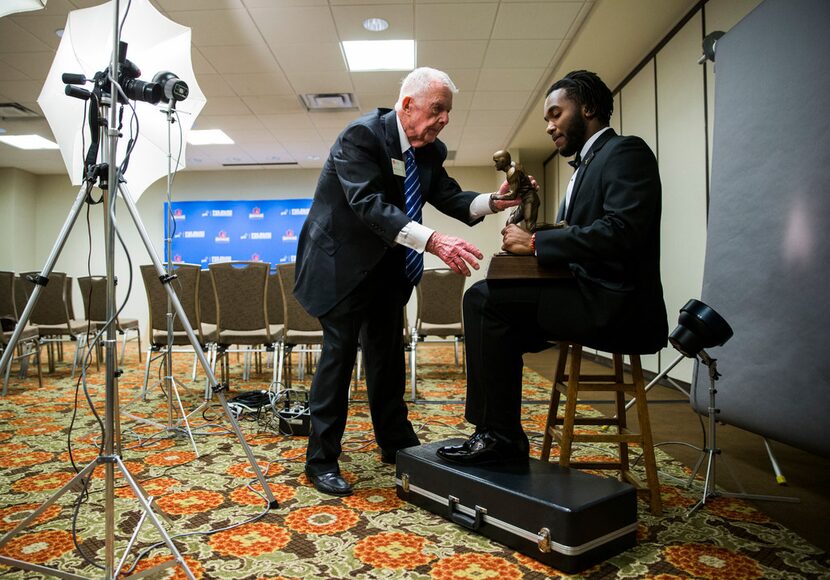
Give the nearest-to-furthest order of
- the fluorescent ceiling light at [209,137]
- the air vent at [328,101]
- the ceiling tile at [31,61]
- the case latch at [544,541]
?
1. the case latch at [544,541]
2. the ceiling tile at [31,61]
3. the air vent at [328,101]
4. the fluorescent ceiling light at [209,137]

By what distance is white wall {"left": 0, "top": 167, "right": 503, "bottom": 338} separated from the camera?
9.24 m

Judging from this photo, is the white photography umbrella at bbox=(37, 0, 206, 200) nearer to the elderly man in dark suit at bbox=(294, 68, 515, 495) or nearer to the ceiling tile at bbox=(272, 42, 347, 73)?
the elderly man in dark suit at bbox=(294, 68, 515, 495)

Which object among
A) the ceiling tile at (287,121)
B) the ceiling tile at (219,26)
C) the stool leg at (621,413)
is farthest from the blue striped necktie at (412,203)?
the ceiling tile at (287,121)

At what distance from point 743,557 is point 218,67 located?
18.3ft

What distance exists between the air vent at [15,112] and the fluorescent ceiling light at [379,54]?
4.20m

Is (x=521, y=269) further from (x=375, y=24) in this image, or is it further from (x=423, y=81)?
(x=375, y=24)

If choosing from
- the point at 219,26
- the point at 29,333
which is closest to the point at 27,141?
the point at 29,333

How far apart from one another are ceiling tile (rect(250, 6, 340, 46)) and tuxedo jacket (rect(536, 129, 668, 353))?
11.5ft

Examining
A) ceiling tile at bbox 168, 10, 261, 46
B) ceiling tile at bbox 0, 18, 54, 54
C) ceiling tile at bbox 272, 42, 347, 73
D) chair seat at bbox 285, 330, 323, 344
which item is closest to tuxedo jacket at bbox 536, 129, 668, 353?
chair seat at bbox 285, 330, 323, 344

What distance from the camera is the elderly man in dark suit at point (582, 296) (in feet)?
4.81

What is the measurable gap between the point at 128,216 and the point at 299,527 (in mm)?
9622

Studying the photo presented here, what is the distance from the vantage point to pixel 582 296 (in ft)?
4.97

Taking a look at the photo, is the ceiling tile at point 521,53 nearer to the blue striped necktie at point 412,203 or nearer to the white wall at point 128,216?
the blue striped necktie at point 412,203

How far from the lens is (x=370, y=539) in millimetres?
1435
